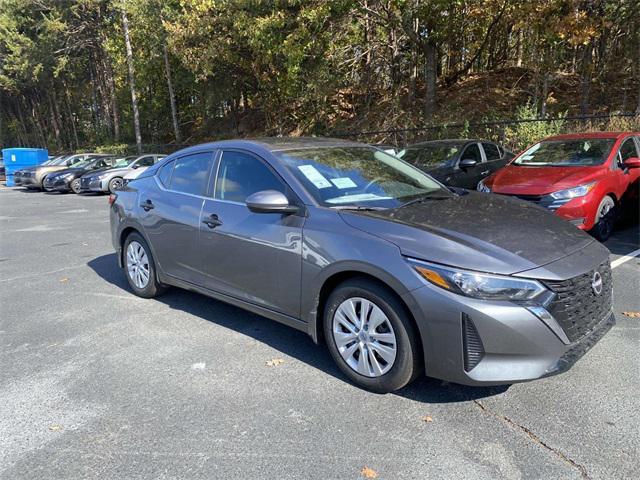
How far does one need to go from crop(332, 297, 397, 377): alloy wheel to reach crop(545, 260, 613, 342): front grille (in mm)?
964

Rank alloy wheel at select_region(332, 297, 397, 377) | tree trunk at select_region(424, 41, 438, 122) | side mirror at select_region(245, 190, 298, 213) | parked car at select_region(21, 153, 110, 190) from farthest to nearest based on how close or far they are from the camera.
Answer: parked car at select_region(21, 153, 110, 190) → tree trunk at select_region(424, 41, 438, 122) → side mirror at select_region(245, 190, 298, 213) → alloy wheel at select_region(332, 297, 397, 377)

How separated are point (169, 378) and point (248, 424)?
2.92 feet

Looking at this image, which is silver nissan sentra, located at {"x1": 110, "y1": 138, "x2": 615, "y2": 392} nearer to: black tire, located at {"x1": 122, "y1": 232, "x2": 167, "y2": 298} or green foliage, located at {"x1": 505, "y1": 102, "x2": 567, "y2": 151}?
black tire, located at {"x1": 122, "y1": 232, "x2": 167, "y2": 298}

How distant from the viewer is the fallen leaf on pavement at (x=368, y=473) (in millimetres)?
2480

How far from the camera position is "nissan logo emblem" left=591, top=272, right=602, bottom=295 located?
310cm

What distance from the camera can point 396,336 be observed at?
3078mm

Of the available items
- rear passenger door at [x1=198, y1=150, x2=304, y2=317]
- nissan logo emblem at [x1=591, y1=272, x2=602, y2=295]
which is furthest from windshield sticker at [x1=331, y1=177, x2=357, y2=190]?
nissan logo emblem at [x1=591, y1=272, x2=602, y2=295]

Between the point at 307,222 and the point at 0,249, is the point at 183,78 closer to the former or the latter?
the point at 0,249

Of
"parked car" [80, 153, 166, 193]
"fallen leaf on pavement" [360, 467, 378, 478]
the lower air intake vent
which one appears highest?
the lower air intake vent

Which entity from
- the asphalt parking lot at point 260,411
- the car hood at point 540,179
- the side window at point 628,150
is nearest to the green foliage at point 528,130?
the side window at point 628,150

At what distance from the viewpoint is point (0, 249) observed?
325 inches

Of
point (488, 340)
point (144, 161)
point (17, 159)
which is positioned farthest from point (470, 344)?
point (17, 159)

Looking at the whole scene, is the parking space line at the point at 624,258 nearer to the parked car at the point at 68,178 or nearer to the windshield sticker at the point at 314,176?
the windshield sticker at the point at 314,176

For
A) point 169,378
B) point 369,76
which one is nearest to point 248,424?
point 169,378
